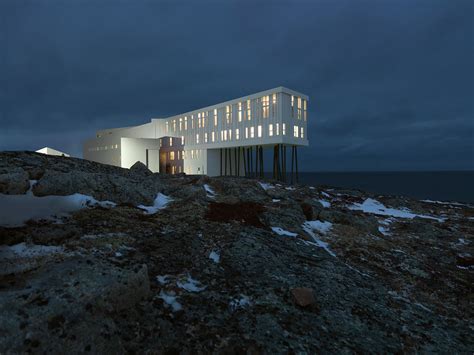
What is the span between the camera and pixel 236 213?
17016 millimetres

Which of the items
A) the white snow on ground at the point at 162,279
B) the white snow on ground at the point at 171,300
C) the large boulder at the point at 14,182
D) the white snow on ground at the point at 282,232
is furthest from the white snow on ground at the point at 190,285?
the large boulder at the point at 14,182

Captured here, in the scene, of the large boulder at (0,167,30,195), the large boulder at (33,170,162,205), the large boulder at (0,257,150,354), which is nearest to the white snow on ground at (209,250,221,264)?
the large boulder at (0,257,150,354)

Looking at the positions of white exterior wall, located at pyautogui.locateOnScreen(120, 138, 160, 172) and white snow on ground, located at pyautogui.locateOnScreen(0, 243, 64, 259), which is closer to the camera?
white snow on ground, located at pyautogui.locateOnScreen(0, 243, 64, 259)

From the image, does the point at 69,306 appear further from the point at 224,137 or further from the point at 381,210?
the point at 224,137

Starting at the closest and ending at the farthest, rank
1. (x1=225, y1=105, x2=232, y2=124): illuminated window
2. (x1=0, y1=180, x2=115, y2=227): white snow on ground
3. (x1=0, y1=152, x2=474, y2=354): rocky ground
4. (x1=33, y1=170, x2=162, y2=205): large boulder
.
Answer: (x1=0, y1=152, x2=474, y2=354): rocky ground < (x1=0, y1=180, x2=115, y2=227): white snow on ground < (x1=33, y1=170, x2=162, y2=205): large boulder < (x1=225, y1=105, x2=232, y2=124): illuminated window

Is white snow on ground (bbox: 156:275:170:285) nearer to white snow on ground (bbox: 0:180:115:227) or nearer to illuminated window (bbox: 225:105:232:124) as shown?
white snow on ground (bbox: 0:180:115:227)

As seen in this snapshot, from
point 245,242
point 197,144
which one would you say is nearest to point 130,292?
point 245,242

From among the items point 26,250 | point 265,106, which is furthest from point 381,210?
point 26,250

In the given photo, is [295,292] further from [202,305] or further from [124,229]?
[124,229]

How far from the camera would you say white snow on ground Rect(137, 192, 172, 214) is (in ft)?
50.3

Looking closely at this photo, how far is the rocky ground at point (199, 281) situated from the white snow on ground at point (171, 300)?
4cm

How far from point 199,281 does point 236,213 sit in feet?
28.3

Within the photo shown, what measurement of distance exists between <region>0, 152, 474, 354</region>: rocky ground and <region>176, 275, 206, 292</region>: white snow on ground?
0.10 ft

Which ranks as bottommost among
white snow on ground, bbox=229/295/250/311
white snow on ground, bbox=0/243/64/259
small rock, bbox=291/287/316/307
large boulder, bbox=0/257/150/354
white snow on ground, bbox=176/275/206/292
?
small rock, bbox=291/287/316/307
